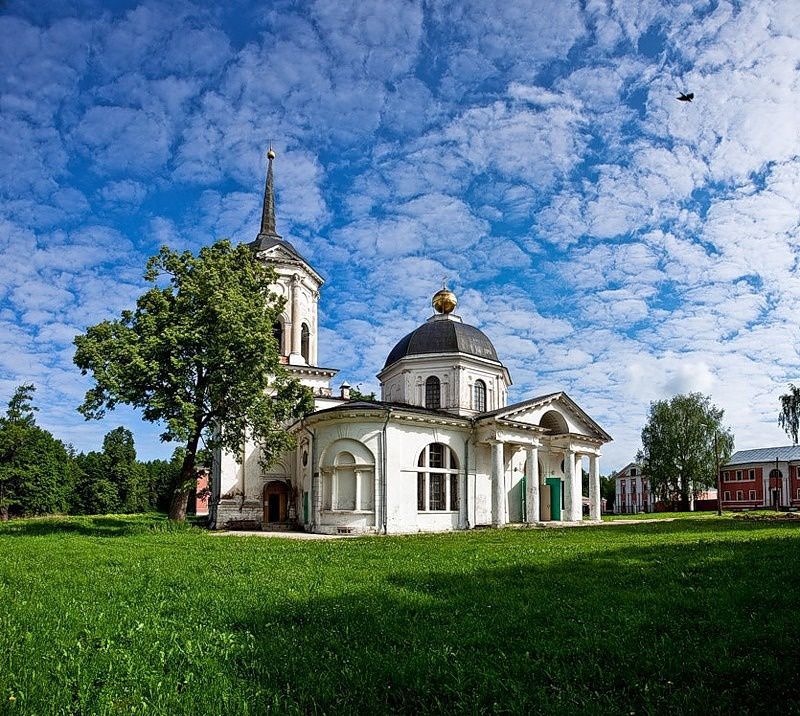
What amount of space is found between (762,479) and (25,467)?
86.3 metres

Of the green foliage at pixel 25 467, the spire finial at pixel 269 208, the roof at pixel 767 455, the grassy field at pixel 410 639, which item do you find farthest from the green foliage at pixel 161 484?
the grassy field at pixel 410 639

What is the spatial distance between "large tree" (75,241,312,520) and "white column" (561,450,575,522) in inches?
720

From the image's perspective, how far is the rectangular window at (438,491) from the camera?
32.2 metres

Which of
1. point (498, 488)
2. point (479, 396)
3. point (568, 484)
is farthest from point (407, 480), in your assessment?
point (568, 484)

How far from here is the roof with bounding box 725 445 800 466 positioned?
271ft

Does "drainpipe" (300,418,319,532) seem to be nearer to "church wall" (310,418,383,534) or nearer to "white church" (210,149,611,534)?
"white church" (210,149,611,534)

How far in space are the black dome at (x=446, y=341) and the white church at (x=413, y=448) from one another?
9 cm

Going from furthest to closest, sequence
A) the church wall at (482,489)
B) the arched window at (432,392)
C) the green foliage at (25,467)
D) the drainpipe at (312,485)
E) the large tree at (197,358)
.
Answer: the green foliage at (25,467)
the arched window at (432,392)
the church wall at (482,489)
the drainpipe at (312,485)
the large tree at (197,358)

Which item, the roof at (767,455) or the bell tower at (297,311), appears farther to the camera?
the roof at (767,455)

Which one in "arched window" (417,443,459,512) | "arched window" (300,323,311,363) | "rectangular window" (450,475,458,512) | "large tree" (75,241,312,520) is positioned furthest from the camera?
"arched window" (300,323,311,363)

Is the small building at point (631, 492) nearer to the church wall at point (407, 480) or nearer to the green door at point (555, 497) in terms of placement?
the green door at point (555, 497)

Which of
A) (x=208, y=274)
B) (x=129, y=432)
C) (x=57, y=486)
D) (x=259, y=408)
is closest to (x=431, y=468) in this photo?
(x=259, y=408)

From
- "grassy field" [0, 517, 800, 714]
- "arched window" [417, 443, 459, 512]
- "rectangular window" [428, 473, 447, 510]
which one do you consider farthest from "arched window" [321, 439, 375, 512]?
"grassy field" [0, 517, 800, 714]

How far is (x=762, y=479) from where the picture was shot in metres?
83.9
